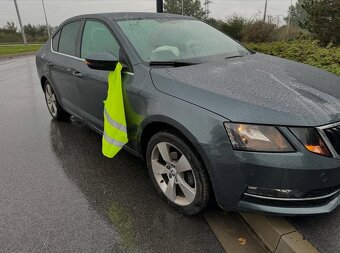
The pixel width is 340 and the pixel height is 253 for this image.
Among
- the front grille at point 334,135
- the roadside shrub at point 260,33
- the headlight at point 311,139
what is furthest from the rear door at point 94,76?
the roadside shrub at point 260,33

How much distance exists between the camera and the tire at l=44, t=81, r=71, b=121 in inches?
203

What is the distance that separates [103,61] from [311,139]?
1.89 m

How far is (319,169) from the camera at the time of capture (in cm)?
213

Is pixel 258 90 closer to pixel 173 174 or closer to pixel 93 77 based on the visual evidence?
pixel 173 174

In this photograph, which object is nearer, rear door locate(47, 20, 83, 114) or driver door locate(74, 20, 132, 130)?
driver door locate(74, 20, 132, 130)

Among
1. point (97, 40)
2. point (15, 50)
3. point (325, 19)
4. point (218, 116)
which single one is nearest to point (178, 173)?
point (218, 116)

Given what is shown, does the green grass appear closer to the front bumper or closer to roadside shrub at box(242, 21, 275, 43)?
roadside shrub at box(242, 21, 275, 43)

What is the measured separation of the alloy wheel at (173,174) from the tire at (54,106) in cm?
275

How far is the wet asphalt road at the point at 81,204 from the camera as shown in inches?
99.3

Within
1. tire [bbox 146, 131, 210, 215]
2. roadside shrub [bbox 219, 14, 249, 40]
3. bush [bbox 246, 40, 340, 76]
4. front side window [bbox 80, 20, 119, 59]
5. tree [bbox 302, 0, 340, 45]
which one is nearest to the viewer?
tire [bbox 146, 131, 210, 215]

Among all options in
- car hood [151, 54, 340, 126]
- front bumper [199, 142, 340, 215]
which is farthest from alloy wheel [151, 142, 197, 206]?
car hood [151, 54, 340, 126]

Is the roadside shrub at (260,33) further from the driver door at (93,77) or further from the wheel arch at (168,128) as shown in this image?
the wheel arch at (168,128)

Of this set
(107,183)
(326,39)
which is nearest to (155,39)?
(107,183)

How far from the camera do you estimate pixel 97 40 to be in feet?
12.2
